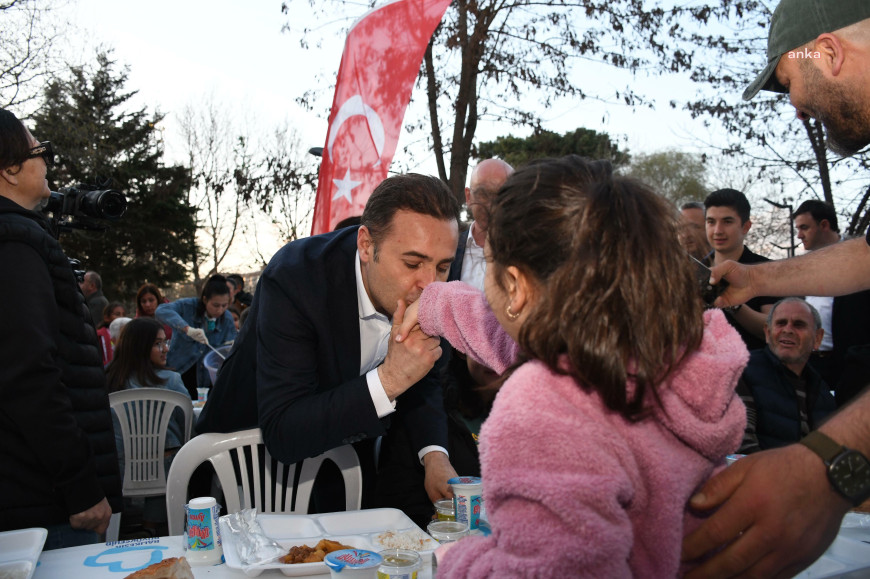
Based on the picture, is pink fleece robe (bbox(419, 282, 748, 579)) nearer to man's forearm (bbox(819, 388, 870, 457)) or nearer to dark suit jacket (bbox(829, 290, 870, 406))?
man's forearm (bbox(819, 388, 870, 457))

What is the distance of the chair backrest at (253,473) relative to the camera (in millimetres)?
2258

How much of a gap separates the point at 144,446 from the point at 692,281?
429 cm

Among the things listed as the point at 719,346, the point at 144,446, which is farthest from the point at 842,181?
the point at 719,346

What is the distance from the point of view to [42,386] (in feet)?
6.78

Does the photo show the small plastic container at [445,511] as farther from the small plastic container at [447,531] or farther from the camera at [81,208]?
the camera at [81,208]

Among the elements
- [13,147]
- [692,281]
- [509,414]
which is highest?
[13,147]

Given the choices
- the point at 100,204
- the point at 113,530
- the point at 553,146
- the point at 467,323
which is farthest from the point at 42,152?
the point at 553,146

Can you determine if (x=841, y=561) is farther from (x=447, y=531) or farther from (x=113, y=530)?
(x=113, y=530)

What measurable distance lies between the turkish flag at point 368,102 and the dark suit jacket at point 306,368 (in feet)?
9.14

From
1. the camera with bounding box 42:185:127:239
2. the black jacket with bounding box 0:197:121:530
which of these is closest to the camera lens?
the camera with bounding box 42:185:127:239

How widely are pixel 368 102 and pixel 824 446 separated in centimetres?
463

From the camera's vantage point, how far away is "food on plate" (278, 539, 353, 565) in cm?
163

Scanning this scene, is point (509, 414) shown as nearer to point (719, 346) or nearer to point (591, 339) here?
point (591, 339)

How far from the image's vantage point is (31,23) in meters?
13.6
